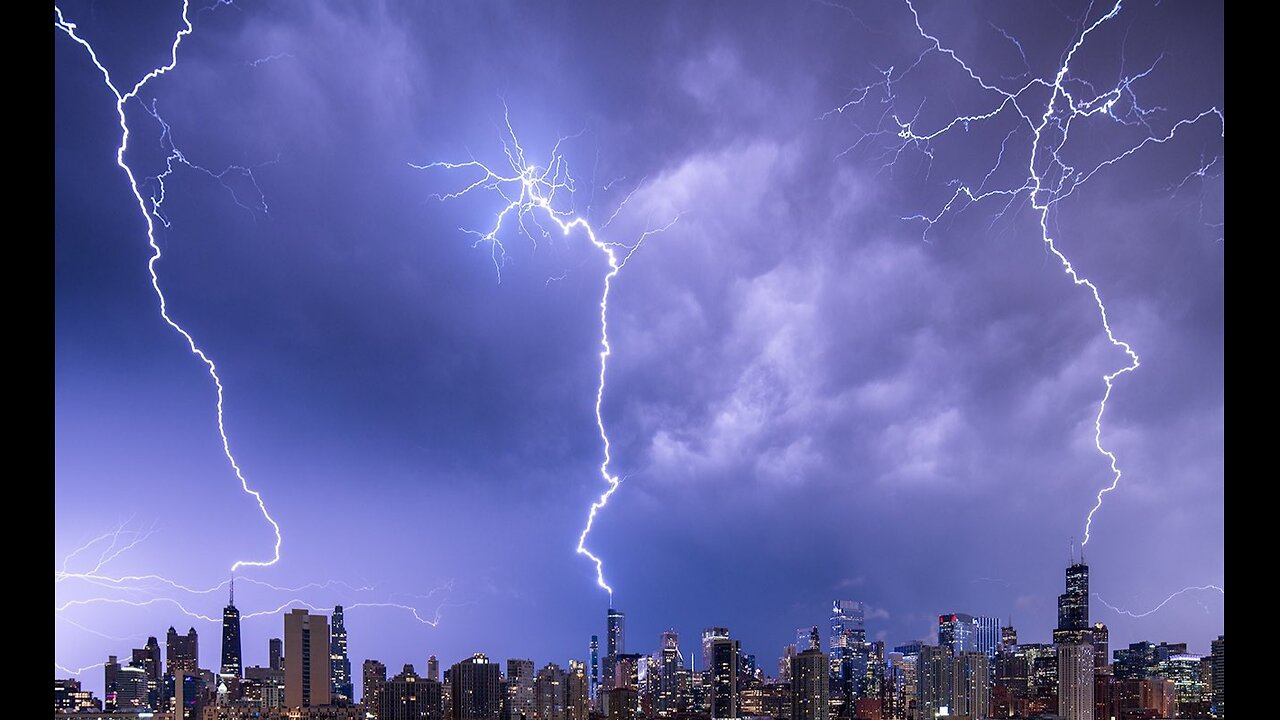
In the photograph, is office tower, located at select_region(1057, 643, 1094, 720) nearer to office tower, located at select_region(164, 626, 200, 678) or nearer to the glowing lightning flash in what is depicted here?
the glowing lightning flash

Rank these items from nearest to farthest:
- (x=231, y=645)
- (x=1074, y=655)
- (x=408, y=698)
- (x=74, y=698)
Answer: (x=74, y=698) → (x=231, y=645) → (x=1074, y=655) → (x=408, y=698)

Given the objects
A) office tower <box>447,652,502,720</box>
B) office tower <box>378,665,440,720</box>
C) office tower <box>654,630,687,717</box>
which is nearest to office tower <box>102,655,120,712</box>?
office tower <box>378,665,440,720</box>

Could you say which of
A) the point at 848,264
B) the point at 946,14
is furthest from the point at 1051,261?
the point at 946,14

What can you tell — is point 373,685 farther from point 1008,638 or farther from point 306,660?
point 1008,638

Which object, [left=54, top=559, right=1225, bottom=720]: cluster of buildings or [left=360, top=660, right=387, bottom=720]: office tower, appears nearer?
[left=54, top=559, right=1225, bottom=720]: cluster of buildings

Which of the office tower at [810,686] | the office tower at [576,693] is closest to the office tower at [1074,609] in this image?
the office tower at [810,686]

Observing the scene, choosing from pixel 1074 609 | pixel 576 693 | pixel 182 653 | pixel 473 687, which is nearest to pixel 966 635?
pixel 1074 609
